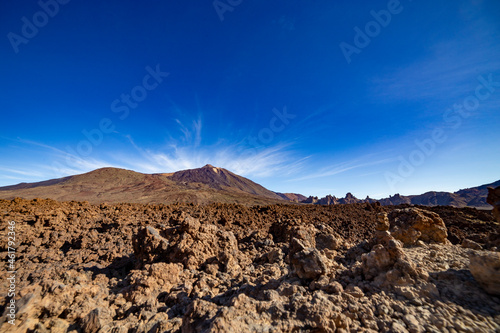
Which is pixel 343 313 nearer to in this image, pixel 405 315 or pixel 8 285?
pixel 405 315

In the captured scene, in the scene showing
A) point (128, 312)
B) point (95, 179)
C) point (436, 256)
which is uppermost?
point (95, 179)

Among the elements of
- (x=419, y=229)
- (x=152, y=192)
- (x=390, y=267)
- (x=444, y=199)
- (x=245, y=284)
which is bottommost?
(x=245, y=284)

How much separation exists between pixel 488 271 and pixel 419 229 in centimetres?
400

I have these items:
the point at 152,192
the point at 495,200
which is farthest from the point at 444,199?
the point at 152,192

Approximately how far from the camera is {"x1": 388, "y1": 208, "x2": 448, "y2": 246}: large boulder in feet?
19.1

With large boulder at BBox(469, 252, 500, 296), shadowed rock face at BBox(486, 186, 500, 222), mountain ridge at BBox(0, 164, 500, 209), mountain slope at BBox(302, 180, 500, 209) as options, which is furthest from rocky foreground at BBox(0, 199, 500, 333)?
mountain slope at BBox(302, 180, 500, 209)

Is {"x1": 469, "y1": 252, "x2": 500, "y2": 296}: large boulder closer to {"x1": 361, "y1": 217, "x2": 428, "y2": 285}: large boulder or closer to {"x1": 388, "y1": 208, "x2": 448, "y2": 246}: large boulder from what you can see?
{"x1": 361, "y1": 217, "x2": 428, "y2": 285}: large boulder

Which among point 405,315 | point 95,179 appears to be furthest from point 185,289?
point 95,179

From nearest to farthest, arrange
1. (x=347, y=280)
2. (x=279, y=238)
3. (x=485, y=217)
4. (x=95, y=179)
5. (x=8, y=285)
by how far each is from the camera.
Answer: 1. (x=347, y=280)
2. (x=8, y=285)
3. (x=279, y=238)
4. (x=485, y=217)
5. (x=95, y=179)

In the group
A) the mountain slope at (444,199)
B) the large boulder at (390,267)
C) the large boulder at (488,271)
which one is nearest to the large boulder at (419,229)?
the large boulder at (390,267)

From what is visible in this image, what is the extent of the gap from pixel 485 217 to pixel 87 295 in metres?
22.1

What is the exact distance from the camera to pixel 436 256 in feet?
12.7

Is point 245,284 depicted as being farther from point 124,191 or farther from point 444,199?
point 444,199

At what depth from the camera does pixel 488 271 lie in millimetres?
2666
